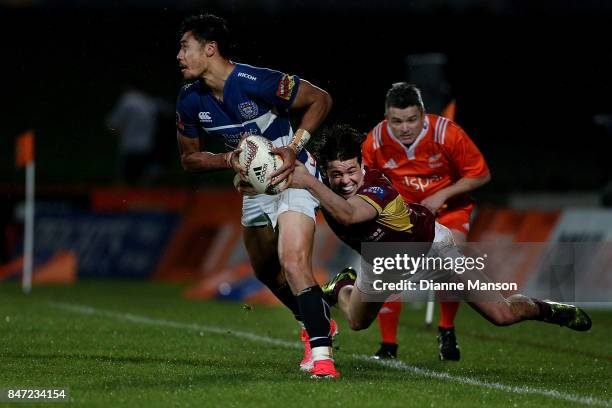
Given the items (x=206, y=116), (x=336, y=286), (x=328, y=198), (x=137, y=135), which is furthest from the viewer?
(x=137, y=135)

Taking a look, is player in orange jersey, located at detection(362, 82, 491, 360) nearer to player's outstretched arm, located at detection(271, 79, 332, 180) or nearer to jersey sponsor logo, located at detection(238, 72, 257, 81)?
player's outstretched arm, located at detection(271, 79, 332, 180)

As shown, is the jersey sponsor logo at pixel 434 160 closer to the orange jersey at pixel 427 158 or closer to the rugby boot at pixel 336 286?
the orange jersey at pixel 427 158

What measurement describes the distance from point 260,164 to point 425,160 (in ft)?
10.2

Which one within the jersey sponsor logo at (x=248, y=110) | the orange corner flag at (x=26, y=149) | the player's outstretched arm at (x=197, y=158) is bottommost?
the orange corner flag at (x=26, y=149)

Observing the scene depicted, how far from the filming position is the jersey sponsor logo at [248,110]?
27.4ft

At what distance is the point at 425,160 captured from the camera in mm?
10227

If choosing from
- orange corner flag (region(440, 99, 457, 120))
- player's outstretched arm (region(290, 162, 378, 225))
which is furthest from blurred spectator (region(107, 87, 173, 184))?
player's outstretched arm (region(290, 162, 378, 225))

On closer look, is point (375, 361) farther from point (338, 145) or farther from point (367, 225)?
point (338, 145)

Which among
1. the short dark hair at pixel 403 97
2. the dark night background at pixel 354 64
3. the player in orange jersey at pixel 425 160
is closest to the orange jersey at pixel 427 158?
the player in orange jersey at pixel 425 160

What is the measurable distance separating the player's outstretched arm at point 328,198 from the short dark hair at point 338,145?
1.21 feet

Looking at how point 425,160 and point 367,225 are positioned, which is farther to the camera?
point 425,160

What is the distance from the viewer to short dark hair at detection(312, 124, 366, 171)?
7.91 m

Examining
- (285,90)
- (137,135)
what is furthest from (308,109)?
(137,135)

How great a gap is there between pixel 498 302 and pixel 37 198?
13.0m
